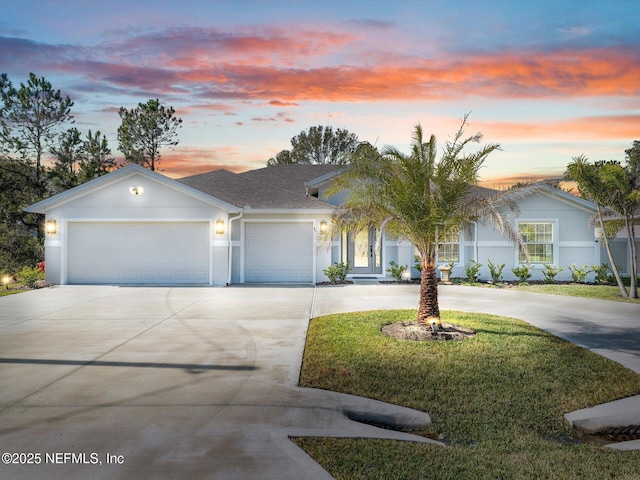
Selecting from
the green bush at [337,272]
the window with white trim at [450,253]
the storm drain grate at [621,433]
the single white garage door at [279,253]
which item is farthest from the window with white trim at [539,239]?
the storm drain grate at [621,433]

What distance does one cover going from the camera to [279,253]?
17734mm

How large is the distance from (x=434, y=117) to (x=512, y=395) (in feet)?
47.5

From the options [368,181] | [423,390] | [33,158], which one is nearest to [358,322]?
[368,181]

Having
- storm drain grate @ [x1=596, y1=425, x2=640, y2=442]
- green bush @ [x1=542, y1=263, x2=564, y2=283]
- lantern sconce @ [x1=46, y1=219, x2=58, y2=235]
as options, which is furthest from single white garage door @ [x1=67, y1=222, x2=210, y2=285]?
storm drain grate @ [x1=596, y1=425, x2=640, y2=442]

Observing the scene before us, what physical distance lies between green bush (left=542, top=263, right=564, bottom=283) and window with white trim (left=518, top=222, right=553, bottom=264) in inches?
14.4

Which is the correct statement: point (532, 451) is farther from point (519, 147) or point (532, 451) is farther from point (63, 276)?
point (519, 147)

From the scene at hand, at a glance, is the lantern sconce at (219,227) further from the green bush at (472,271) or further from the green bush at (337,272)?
the green bush at (472,271)


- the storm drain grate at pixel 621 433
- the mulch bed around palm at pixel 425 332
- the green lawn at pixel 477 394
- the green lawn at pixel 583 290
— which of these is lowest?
the storm drain grate at pixel 621 433

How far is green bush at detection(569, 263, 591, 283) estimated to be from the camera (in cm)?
1809

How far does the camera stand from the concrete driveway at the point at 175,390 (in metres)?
3.97

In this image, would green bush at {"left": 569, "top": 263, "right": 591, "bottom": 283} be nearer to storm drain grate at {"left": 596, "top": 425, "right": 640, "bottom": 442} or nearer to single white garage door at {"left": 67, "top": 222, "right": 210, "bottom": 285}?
single white garage door at {"left": 67, "top": 222, "right": 210, "bottom": 285}

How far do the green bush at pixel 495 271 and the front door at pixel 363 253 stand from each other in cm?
419

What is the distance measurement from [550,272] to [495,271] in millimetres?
1951

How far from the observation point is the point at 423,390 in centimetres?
581
